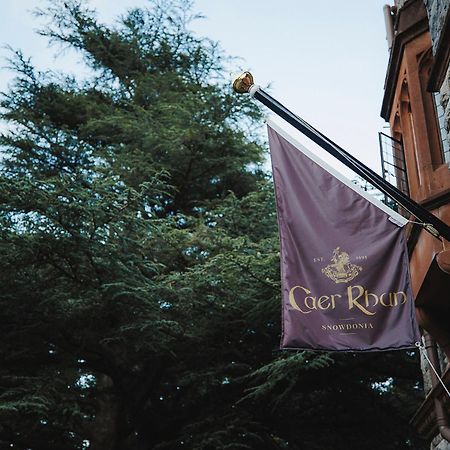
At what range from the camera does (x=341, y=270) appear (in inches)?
202

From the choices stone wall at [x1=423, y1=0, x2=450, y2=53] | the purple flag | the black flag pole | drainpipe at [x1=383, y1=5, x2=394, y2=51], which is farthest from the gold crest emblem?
drainpipe at [x1=383, y1=5, x2=394, y2=51]

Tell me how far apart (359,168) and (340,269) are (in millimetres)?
821

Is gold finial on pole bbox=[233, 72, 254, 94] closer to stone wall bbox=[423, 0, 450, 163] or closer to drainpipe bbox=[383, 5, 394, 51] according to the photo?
stone wall bbox=[423, 0, 450, 163]

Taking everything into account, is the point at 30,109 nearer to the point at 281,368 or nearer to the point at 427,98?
the point at 281,368

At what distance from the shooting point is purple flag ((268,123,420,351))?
5020mm

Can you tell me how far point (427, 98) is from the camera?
22.6 ft

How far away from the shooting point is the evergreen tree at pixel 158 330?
9.68 meters

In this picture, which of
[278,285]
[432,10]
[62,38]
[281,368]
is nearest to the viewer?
[432,10]

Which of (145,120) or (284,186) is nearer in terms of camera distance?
(284,186)

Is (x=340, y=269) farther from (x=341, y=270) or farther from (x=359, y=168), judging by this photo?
(x=359, y=168)

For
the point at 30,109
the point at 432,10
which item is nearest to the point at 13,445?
the point at 30,109

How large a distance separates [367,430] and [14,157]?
30.8ft

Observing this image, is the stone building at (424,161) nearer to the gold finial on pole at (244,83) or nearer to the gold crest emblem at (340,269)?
the gold crest emblem at (340,269)

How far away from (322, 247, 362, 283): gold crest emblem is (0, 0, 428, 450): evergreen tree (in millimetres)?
4522
